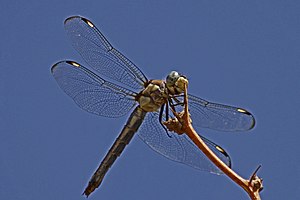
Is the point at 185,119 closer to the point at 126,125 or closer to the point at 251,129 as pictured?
the point at 251,129

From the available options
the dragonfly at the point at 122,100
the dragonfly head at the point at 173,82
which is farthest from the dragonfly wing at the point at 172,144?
the dragonfly head at the point at 173,82

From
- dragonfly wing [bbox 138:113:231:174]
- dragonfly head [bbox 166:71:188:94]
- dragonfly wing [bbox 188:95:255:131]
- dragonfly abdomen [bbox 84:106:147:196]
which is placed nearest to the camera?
dragonfly head [bbox 166:71:188:94]

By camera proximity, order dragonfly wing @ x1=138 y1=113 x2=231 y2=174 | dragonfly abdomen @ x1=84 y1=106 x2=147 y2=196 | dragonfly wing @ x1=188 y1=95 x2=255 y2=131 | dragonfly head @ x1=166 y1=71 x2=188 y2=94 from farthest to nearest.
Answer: dragonfly abdomen @ x1=84 y1=106 x2=147 y2=196 < dragonfly wing @ x1=138 y1=113 x2=231 y2=174 < dragonfly wing @ x1=188 y1=95 x2=255 y2=131 < dragonfly head @ x1=166 y1=71 x2=188 y2=94

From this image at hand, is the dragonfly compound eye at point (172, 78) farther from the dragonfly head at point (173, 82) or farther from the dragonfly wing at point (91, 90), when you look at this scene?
the dragonfly wing at point (91, 90)

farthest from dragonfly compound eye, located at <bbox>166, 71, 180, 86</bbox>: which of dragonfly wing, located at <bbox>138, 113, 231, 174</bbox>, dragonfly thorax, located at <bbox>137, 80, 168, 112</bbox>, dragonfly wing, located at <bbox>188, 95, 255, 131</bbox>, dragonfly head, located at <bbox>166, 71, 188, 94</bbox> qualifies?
dragonfly wing, located at <bbox>138, 113, 231, 174</bbox>

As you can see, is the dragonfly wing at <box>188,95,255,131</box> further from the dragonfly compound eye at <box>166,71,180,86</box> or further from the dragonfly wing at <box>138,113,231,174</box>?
the dragonfly compound eye at <box>166,71,180,86</box>

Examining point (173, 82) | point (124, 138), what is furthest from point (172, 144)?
point (173, 82)

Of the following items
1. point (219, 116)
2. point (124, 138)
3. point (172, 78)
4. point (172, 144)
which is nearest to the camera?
point (172, 78)

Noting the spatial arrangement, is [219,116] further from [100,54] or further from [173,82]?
[100,54]
